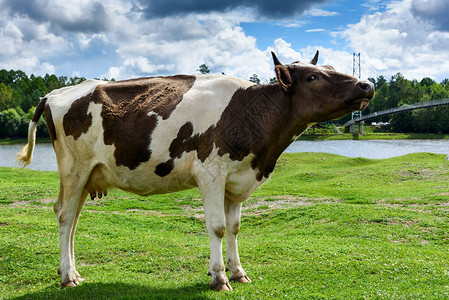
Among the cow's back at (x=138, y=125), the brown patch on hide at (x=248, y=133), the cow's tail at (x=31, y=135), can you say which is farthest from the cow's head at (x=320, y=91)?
the cow's tail at (x=31, y=135)

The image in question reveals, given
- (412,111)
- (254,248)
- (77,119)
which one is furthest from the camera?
(412,111)

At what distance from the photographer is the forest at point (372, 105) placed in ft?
277

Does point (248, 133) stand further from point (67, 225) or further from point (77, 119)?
point (67, 225)

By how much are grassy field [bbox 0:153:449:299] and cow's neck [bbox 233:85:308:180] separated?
189cm

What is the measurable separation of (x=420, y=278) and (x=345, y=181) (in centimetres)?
1716

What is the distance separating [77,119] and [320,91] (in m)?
3.70

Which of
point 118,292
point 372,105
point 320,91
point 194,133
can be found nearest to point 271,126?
point 320,91

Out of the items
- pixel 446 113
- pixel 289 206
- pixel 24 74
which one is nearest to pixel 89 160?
pixel 289 206

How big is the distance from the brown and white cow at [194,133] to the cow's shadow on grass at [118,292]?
0.84 feet

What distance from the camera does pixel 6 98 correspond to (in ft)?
341

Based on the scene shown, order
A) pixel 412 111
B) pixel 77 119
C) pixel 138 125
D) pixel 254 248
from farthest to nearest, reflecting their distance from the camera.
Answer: pixel 412 111 → pixel 254 248 → pixel 77 119 → pixel 138 125

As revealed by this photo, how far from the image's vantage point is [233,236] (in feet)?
21.7

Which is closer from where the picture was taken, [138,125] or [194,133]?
[194,133]

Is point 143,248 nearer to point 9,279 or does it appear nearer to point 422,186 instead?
point 9,279
